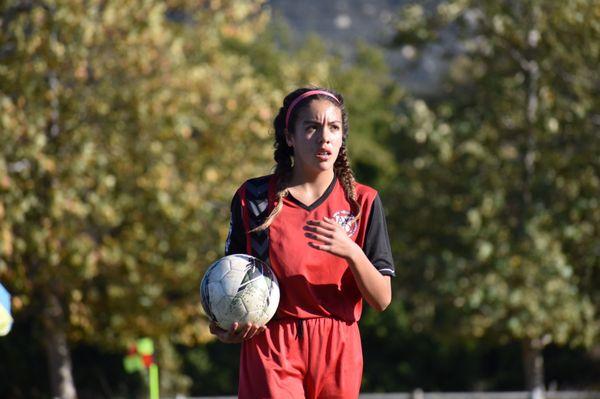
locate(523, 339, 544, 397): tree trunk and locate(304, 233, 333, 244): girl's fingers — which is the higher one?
locate(304, 233, 333, 244): girl's fingers

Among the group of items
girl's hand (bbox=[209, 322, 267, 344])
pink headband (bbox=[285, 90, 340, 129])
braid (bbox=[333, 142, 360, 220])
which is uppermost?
pink headband (bbox=[285, 90, 340, 129])

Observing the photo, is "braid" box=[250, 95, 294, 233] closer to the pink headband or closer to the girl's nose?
the pink headband

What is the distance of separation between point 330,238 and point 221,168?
12040 mm

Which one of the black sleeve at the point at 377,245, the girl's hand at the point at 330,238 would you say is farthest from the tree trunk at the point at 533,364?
the girl's hand at the point at 330,238

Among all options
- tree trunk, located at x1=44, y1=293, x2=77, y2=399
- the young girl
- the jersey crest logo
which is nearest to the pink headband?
the young girl

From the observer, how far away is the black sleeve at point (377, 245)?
511 cm

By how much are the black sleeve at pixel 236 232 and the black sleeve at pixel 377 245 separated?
1.73 ft

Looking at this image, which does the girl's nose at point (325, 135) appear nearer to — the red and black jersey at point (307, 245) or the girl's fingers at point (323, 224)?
the red and black jersey at point (307, 245)

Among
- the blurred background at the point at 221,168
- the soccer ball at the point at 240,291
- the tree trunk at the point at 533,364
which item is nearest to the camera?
the soccer ball at the point at 240,291

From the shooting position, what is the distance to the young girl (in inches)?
195

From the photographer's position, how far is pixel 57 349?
17.1 meters

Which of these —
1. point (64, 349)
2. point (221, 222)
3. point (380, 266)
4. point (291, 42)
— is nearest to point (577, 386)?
point (221, 222)

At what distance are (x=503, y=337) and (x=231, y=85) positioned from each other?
527cm

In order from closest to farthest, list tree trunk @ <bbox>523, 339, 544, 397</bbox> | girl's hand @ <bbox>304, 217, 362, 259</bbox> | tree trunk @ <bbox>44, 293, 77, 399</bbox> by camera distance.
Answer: girl's hand @ <bbox>304, 217, 362, 259</bbox>
tree trunk @ <bbox>523, 339, 544, 397</bbox>
tree trunk @ <bbox>44, 293, 77, 399</bbox>
